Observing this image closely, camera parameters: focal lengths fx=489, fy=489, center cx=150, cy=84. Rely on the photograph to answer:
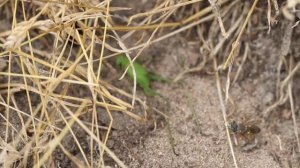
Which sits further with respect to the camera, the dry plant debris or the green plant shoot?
the green plant shoot

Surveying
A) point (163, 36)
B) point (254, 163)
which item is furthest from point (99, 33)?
point (254, 163)

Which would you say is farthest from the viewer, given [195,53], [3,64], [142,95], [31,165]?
[195,53]

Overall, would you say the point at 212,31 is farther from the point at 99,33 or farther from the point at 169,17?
the point at 99,33

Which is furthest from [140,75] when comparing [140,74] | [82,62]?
[82,62]

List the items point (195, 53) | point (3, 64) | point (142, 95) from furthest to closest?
point (195, 53) → point (142, 95) → point (3, 64)

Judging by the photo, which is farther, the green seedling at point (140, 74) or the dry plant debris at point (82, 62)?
the green seedling at point (140, 74)

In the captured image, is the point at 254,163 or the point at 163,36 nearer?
the point at 254,163

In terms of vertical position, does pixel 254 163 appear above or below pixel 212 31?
below

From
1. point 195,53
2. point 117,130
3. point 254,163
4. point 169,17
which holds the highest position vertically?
point 169,17

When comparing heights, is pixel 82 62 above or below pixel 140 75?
above

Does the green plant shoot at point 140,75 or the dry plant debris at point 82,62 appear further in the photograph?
the green plant shoot at point 140,75

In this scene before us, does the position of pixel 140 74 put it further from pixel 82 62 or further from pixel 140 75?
pixel 82 62
